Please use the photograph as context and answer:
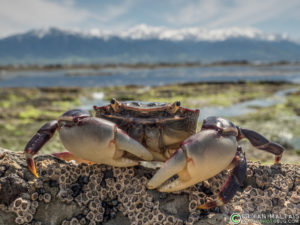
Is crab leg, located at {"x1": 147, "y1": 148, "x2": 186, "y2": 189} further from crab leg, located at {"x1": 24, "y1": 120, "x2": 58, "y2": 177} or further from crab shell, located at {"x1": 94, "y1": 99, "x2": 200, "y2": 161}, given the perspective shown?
crab leg, located at {"x1": 24, "y1": 120, "x2": 58, "y2": 177}

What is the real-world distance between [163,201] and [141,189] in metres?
0.22

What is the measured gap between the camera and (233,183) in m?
2.41

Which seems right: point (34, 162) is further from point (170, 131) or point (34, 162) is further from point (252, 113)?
point (252, 113)

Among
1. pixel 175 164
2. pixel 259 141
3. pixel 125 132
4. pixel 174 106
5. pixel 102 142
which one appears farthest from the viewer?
pixel 259 141

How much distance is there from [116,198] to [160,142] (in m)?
0.64

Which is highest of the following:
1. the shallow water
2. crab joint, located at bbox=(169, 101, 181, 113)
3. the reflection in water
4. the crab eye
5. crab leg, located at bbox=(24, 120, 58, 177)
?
crab joint, located at bbox=(169, 101, 181, 113)

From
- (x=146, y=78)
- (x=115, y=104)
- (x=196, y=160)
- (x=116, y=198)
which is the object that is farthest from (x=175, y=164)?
(x=146, y=78)

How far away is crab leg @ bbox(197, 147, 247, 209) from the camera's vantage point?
230 cm

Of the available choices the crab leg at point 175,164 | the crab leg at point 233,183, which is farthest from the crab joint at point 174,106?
the crab leg at point 233,183

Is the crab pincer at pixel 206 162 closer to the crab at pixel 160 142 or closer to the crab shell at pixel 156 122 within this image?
the crab at pixel 160 142

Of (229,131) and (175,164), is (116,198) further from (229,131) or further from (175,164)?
(229,131)

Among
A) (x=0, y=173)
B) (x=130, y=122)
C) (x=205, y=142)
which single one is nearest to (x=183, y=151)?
(x=205, y=142)

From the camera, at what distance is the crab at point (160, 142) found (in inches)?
85.4

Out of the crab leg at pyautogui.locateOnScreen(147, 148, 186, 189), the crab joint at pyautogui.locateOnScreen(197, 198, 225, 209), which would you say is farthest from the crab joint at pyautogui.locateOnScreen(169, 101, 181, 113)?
the crab joint at pyautogui.locateOnScreen(197, 198, 225, 209)
